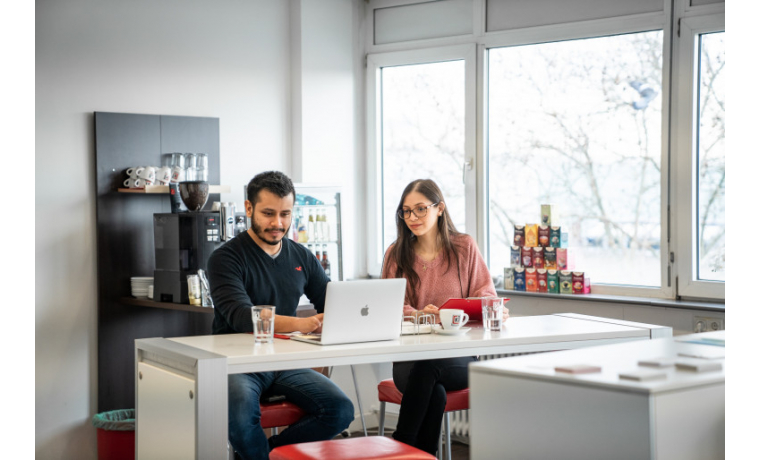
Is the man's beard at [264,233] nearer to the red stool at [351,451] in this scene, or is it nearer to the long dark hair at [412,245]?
the long dark hair at [412,245]

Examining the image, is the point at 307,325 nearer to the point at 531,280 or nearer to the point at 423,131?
the point at 531,280

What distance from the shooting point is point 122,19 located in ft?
14.6

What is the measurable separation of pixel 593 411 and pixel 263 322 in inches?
60.4

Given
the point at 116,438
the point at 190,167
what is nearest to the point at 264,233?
the point at 190,167

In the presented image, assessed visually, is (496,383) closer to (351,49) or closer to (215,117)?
(215,117)

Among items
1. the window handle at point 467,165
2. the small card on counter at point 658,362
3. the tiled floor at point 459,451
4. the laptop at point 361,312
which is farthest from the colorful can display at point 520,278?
the small card on counter at point 658,362

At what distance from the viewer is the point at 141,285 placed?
4.39 m

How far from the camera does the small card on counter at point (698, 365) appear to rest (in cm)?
154

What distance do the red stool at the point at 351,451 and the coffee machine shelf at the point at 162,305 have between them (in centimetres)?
187

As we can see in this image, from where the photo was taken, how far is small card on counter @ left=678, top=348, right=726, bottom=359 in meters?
1.65
